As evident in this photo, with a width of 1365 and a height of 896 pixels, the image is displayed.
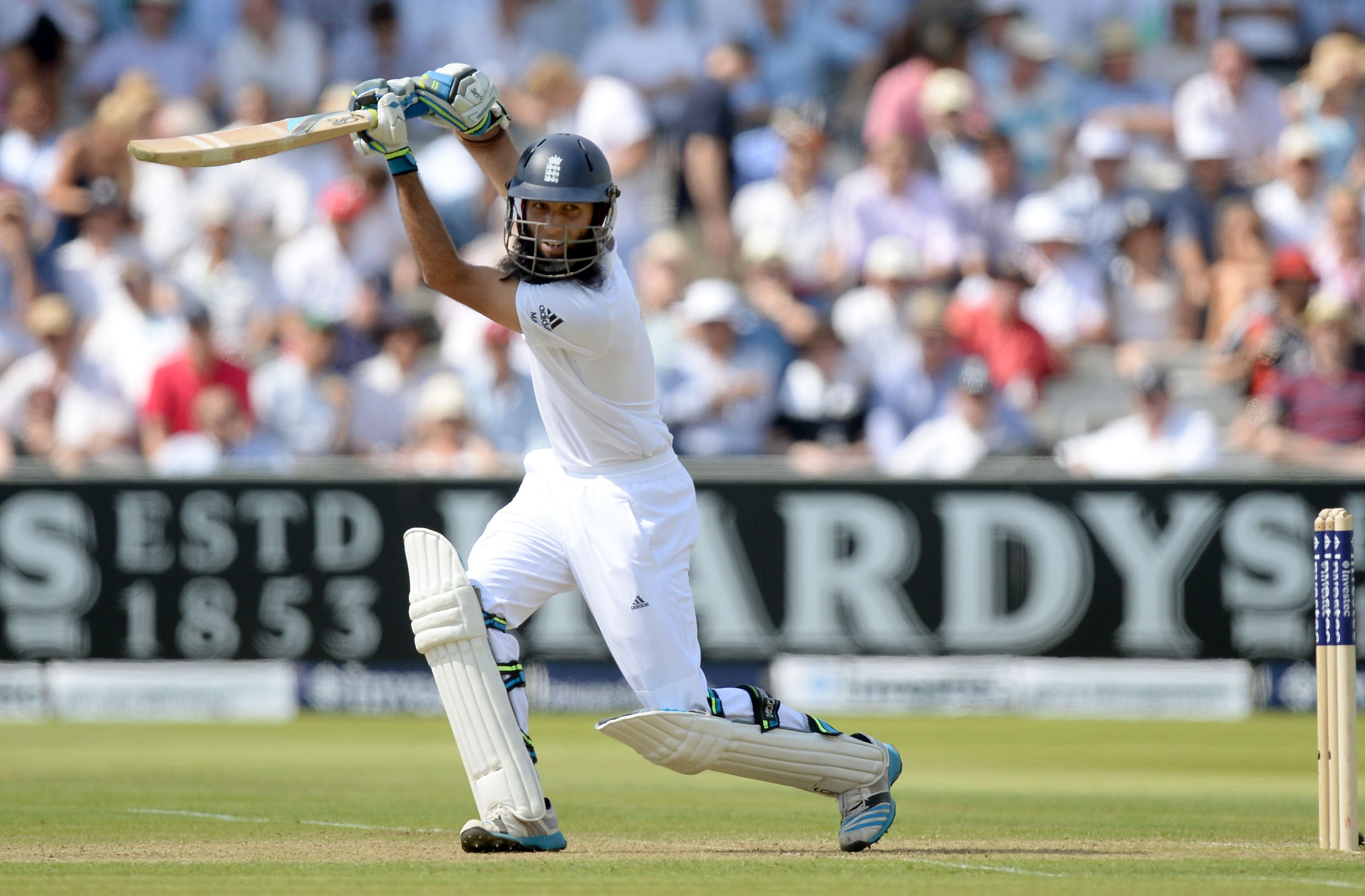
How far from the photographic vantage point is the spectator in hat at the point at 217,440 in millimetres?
10633

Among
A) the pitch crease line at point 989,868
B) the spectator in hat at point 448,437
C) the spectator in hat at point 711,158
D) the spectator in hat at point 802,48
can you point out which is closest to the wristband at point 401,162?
the pitch crease line at point 989,868

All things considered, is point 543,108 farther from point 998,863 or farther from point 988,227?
point 998,863

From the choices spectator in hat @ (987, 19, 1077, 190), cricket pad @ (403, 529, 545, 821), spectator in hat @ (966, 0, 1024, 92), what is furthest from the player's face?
spectator in hat @ (966, 0, 1024, 92)

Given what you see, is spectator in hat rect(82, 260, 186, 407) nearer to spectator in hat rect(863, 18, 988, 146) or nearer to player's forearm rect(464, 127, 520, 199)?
spectator in hat rect(863, 18, 988, 146)

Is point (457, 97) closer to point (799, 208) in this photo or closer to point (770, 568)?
point (770, 568)

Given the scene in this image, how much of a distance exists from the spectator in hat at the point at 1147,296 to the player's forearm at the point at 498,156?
6913mm

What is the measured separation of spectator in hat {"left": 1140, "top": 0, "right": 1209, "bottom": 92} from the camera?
13289 millimetres

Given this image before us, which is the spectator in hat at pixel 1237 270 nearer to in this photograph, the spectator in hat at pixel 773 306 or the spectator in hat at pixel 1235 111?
the spectator in hat at pixel 1235 111

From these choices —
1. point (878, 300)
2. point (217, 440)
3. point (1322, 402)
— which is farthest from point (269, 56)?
point (1322, 402)

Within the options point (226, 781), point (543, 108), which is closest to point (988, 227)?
point (543, 108)

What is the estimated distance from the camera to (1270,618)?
32.4ft

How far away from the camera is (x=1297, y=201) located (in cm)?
1191

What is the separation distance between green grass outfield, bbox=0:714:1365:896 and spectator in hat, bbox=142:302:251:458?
6.24 feet

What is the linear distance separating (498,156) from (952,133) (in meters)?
7.29
